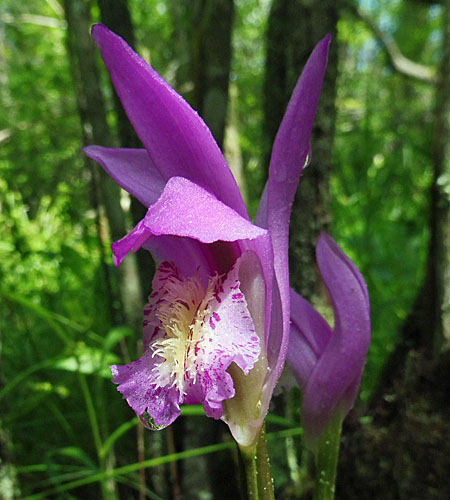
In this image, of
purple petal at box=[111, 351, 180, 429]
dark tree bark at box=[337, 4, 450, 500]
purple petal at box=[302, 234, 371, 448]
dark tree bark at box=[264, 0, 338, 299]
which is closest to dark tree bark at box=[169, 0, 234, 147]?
dark tree bark at box=[264, 0, 338, 299]

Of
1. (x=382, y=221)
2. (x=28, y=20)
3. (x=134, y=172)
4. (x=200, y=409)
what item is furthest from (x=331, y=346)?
(x=28, y=20)

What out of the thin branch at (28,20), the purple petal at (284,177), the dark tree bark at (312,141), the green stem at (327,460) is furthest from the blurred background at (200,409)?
the thin branch at (28,20)

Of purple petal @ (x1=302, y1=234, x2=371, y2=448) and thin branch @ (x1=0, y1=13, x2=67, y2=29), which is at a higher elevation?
thin branch @ (x1=0, y1=13, x2=67, y2=29)

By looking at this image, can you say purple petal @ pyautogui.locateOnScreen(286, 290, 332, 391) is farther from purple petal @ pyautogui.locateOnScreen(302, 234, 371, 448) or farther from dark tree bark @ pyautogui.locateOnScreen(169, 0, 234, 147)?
dark tree bark @ pyautogui.locateOnScreen(169, 0, 234, 147)

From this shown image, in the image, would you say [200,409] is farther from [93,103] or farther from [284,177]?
[93,103]

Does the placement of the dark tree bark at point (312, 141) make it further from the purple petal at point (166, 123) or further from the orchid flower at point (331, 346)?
the purple petal at point (166, 123)

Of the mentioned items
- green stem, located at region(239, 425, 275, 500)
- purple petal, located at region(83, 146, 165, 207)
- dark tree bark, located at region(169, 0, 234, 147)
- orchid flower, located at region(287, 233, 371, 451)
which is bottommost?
green stem, located at region(239, 425, 275, 500)

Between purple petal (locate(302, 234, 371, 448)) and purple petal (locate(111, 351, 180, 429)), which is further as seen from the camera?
purple petal (locate(302, 234, 371, 448))

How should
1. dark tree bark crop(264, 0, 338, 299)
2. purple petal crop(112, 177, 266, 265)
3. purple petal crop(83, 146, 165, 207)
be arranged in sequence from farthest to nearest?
dark tree bark crop(264, 0, 338, 299), purple petal crop(83, 146, 165, 207), purple petal crop(112, 177, 266, 265)
